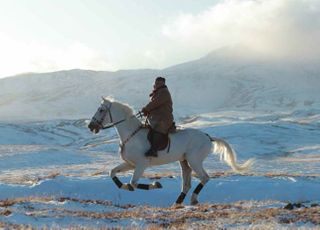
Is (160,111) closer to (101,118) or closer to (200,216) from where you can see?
(101,118)

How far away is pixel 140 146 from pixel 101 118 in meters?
1.48

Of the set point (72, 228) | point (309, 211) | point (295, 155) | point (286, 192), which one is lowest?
point (295, 155)

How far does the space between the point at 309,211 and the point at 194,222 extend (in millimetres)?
2751

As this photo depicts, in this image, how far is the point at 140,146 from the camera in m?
16.3

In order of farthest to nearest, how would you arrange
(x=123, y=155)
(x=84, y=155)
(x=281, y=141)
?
(x=281, y=141) → (x=84, y=155) → (x=123, y=155)

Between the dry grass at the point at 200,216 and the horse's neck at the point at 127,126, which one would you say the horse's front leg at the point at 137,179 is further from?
the dry grass at the point at 200,216

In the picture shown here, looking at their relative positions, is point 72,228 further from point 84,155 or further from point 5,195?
point 84,155

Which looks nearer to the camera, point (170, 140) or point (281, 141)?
point (170, 140)

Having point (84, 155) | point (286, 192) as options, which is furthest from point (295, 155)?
point (286, 192)

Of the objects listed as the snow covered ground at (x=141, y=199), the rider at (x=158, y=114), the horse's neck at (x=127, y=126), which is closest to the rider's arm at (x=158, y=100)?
the rider at (x=158, y=114)

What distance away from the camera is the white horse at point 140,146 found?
16.2m

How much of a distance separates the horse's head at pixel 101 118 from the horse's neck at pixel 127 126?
27cm

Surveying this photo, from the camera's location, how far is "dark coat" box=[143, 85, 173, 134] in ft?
54.3

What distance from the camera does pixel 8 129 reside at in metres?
131
